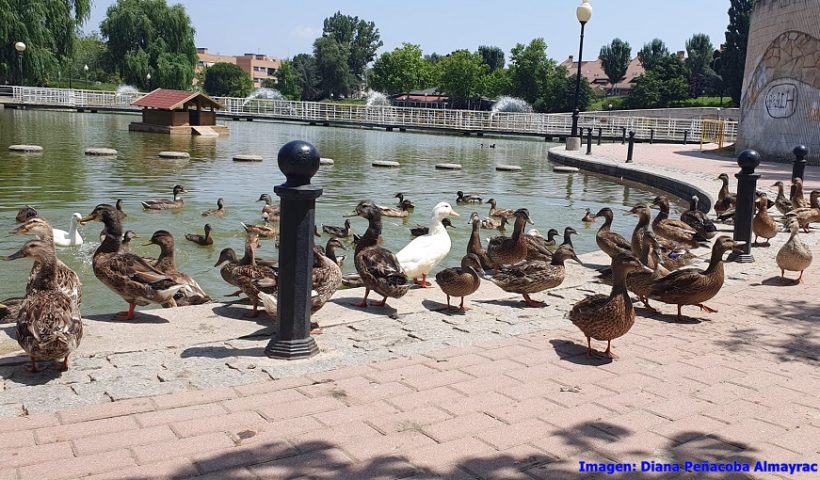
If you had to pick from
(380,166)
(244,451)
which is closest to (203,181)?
(380,166)

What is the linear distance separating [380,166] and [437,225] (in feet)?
54.4

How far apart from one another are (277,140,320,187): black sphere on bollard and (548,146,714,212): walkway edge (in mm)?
12276

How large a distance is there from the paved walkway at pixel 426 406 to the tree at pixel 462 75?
84091 millimetres

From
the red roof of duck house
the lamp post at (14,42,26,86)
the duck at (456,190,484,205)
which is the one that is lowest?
the duck at (456,190,484,205)

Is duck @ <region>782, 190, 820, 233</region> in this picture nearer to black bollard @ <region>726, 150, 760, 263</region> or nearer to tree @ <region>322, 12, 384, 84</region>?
black bollard @ <region>726, 150, 760, 263</region>

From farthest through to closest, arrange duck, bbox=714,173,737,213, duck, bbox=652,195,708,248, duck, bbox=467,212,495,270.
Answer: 1. duck, bbox=714,173,737,213
2. duck, bbox=652,195,708,248
3. duck, bbox=467,212,495,270

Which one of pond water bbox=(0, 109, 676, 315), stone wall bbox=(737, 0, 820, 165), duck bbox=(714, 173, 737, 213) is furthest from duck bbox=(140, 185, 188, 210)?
stone wall bbox=(737, 0, 820, 165)

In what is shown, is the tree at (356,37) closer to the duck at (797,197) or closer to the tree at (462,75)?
the tree at (462,75)

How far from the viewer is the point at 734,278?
26.7ft

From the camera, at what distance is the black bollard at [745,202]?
8859 mm

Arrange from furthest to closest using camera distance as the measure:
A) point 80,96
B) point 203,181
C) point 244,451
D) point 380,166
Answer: point 80,96, point 380,166, point 203,181, point 244,451

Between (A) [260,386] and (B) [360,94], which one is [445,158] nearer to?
(A) [260,386]

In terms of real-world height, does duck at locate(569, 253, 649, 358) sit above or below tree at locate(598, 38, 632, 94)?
below

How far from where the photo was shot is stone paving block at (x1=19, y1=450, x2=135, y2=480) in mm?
3191
